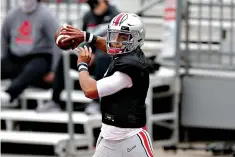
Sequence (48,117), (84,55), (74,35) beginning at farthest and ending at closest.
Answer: (48,117) → (74,35) → (84,55)

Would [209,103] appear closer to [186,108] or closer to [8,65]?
[186,108]

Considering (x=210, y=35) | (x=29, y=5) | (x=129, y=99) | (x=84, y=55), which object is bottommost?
(x=129, y=99)

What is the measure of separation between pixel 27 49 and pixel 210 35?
7.51 feet

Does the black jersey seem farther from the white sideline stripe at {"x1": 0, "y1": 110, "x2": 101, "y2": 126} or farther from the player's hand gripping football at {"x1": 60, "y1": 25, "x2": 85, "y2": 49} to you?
the white sideline stripe at {"x1": 0, "y1": 110, "x2": 101, "y2": 126}

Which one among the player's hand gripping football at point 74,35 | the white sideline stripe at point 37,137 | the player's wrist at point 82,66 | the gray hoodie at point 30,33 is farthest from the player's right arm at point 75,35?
the gray hoodie at point 30,33

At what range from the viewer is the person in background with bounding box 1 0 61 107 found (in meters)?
10.0

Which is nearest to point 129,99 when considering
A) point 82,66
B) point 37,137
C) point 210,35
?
point 82,66

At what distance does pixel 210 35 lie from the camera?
10.2 m

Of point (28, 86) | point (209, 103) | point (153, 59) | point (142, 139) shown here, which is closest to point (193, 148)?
point (209, 103)

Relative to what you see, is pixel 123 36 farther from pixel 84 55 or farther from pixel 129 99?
pixel 129 99

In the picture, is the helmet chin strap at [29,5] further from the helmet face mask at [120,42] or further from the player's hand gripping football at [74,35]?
the helmet face mask at [120,42]

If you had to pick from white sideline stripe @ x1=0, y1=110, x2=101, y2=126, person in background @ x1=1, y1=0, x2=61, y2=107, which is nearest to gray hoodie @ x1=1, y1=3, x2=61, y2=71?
person in background @ x1=1, y1=0, x2=61, y2=107

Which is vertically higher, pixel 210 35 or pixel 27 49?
pixel 210 35

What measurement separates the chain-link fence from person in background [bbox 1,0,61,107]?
1.70m
